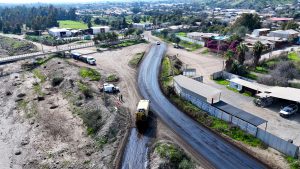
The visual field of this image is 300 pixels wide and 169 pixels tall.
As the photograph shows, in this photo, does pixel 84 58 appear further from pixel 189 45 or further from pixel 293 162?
pixel 293 162

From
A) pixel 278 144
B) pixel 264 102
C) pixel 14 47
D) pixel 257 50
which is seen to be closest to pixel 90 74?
pixel 264 102

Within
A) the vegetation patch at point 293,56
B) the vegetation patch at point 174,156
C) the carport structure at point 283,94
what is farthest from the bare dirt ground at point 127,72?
the vegetation patch at point 293,56

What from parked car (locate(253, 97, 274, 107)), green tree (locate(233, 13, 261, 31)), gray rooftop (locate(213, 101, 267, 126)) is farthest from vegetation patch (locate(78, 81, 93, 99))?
green tree (locate(233, 13, 261, 31))

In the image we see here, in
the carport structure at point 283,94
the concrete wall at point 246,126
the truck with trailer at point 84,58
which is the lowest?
the concrete wall at point 246,126

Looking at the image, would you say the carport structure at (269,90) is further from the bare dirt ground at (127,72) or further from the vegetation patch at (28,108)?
the vegetation patch at (28,108)

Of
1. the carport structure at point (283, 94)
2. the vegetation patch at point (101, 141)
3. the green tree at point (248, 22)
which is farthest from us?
the green tree at point (248, 22)

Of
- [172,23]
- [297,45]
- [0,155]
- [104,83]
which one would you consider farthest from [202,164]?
[172,23]

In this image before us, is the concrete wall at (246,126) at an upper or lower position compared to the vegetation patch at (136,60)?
lower
